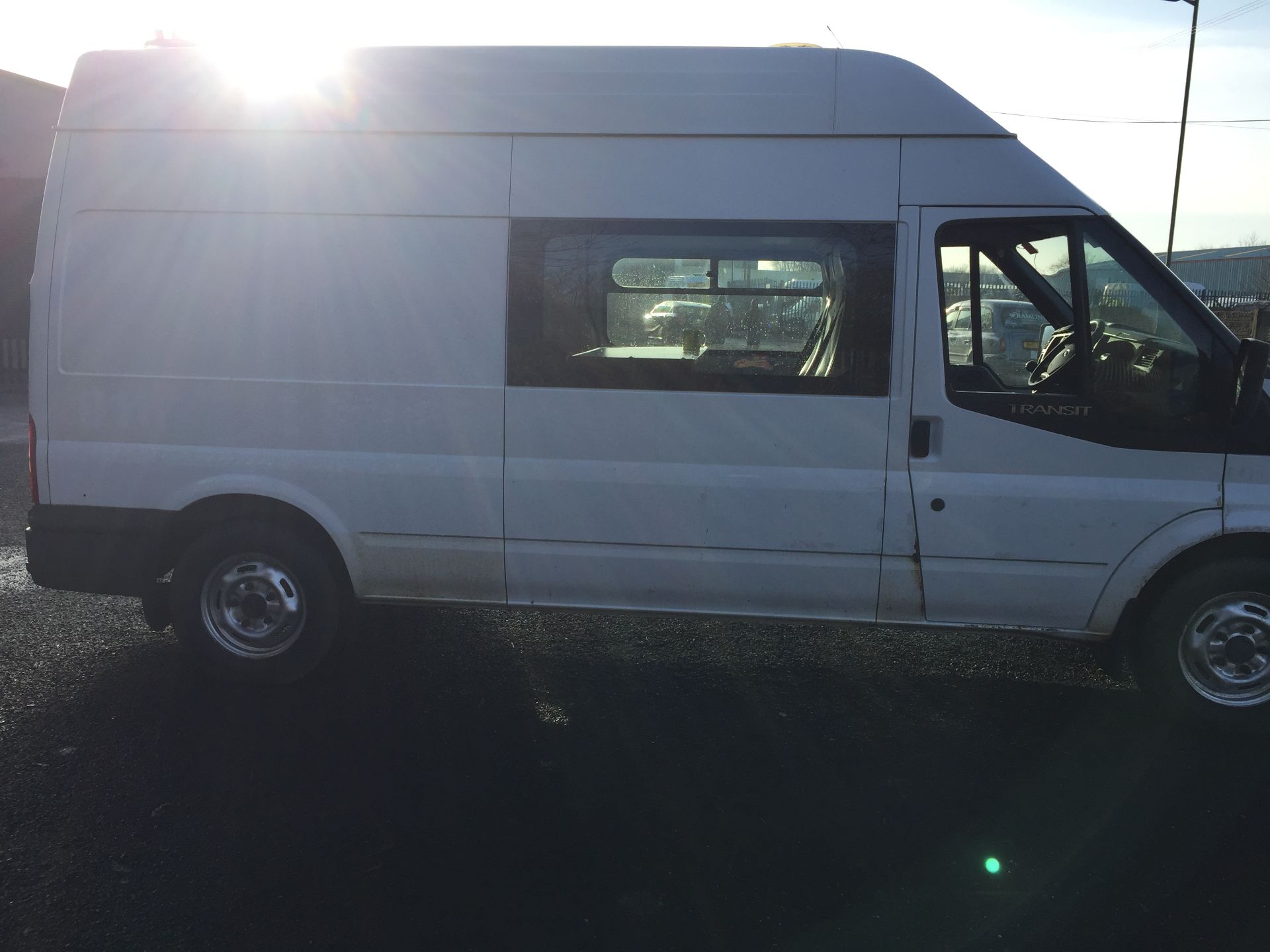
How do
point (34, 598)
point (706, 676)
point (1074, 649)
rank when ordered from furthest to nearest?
point (34, 598) < point (1074, 649) < point (706, 676)

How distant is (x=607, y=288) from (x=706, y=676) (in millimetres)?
1903

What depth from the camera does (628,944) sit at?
3.01 meters

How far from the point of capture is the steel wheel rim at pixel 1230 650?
174 inches

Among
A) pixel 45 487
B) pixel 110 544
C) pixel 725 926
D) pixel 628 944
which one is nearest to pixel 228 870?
pixel 628 944

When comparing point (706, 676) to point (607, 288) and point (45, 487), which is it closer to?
point (607, 288)

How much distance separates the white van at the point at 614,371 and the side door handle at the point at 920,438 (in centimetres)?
1

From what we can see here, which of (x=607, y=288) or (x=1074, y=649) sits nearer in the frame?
(x=607, y=288)

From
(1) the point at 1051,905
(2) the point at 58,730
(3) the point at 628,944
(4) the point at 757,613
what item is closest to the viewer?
(3) the point at 628,944

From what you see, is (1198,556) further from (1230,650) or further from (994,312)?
(994,312)

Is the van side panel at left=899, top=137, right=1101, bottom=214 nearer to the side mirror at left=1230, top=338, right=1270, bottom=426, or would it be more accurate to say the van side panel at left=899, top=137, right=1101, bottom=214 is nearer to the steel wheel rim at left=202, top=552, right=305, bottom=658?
Result: the side mirror at left=1230, top=338, right=1270, bottom=426

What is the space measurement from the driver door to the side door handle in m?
0.01

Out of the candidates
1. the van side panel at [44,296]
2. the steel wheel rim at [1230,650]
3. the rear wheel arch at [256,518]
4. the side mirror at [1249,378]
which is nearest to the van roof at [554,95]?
the van side panel at [44,296]

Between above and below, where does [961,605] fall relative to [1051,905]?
above

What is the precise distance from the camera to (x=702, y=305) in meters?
4.58
